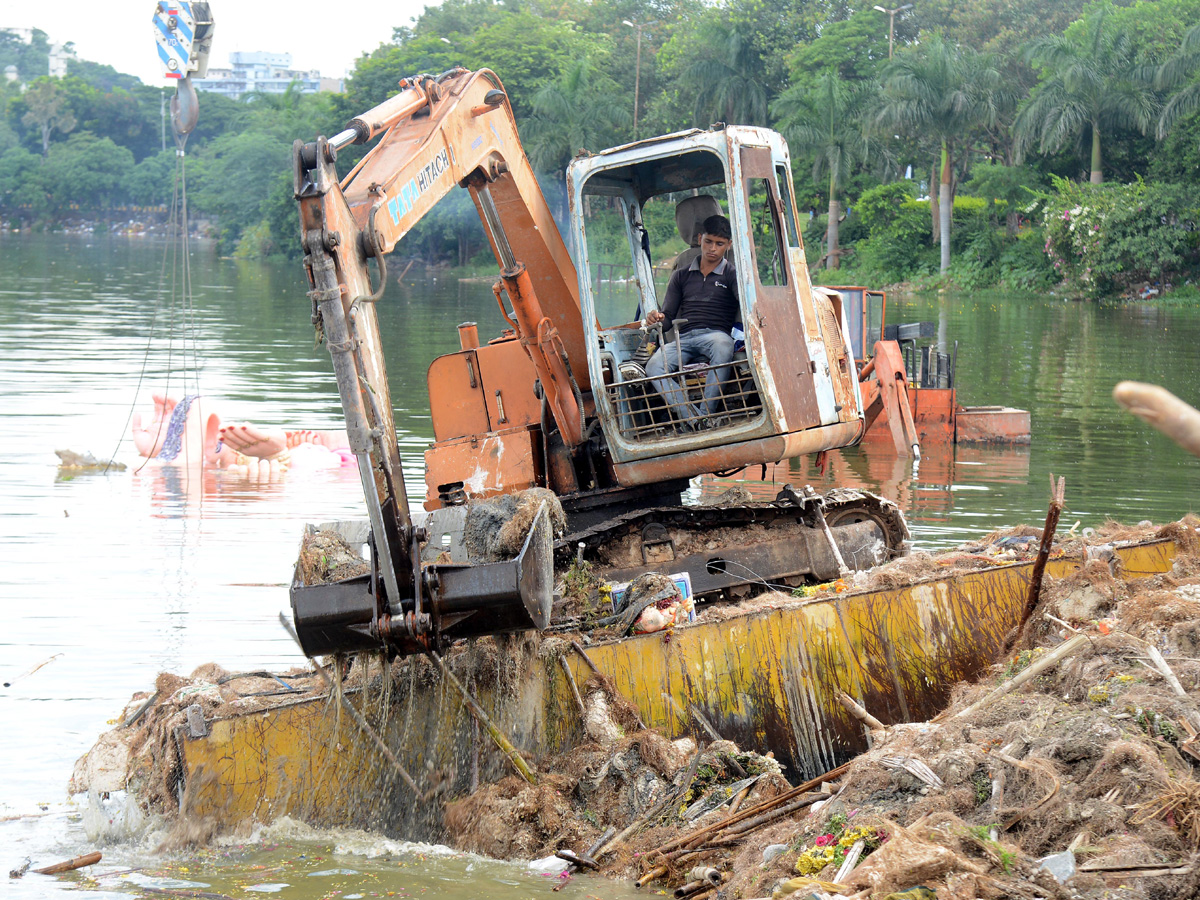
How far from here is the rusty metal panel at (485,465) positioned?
9016 mm

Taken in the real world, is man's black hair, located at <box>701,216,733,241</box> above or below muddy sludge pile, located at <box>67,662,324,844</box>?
above

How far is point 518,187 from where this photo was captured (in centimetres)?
858

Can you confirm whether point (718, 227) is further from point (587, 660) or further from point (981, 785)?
point (981, 785)

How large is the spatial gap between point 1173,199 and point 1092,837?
160 ft

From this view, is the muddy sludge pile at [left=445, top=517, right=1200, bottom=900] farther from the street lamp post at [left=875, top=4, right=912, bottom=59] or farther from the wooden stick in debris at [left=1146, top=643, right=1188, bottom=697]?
the street lamp post at [left=875, top=4, right=912, bottom=59]

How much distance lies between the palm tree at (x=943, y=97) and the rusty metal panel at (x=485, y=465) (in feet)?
161

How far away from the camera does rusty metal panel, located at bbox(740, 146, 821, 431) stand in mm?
8117

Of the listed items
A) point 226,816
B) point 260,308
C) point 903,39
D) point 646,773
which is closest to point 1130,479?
point 646,773

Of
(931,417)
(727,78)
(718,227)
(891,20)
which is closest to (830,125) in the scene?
(891,20)

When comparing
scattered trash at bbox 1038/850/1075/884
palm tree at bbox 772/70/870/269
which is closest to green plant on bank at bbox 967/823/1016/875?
scattered trash at bbox 1038/850/1075/884

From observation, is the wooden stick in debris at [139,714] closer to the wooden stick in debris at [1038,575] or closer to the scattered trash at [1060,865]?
the scattered trash at [1060,865]

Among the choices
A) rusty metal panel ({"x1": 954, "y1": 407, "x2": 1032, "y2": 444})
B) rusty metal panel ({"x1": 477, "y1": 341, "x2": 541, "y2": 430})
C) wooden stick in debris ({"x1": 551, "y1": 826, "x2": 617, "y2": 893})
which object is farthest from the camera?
rusty metal panel ({"x1": 954, "y1": 407, "x2": 1032, "y2": 444})

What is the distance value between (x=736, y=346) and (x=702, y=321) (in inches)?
11.0

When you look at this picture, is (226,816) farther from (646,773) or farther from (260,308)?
(260,308)
